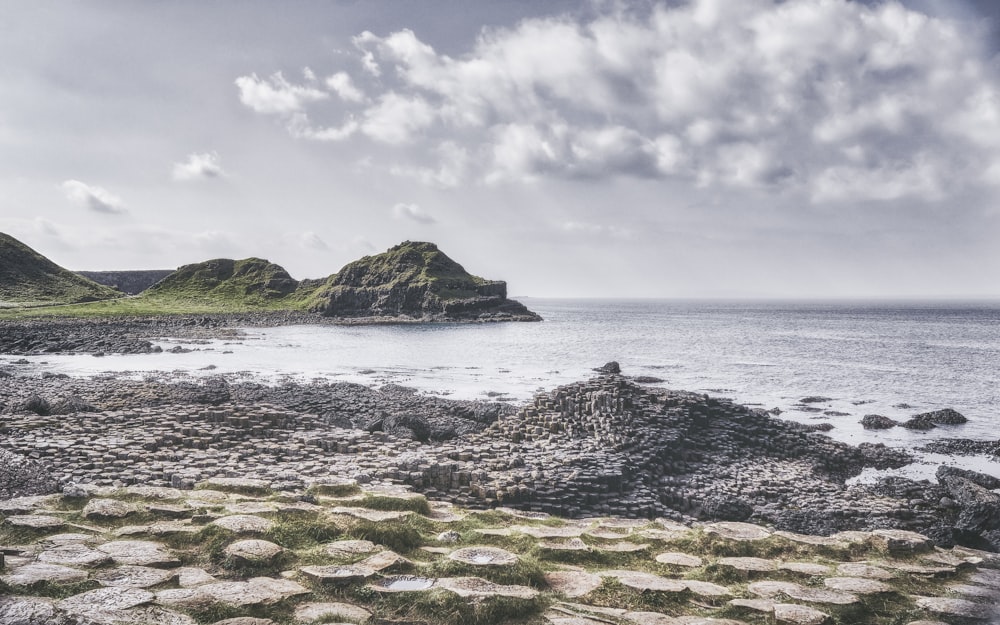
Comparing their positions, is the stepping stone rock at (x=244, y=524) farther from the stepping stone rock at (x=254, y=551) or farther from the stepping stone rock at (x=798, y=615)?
the stepping stone rock at (x=798, y=615)

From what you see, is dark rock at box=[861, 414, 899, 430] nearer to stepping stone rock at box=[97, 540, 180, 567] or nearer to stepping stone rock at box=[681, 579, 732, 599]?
stepping stone rock at box=[681, 579, 732, 599]

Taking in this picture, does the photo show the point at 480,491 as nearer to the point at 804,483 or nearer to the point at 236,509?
the point at 236,509

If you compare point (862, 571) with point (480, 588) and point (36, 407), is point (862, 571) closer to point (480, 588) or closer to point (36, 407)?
point (480, 588)

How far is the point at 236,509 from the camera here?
8.99 metres

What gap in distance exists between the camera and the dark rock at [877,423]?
A: 32969 millimetres

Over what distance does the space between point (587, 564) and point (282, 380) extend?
42418 millimetres

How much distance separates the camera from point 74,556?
21.8 feet

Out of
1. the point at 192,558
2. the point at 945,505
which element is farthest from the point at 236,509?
the point at 945,505

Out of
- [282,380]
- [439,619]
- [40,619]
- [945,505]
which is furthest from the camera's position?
[282,380]

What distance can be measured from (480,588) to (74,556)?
4943 mm

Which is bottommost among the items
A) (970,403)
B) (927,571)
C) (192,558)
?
(970,403)

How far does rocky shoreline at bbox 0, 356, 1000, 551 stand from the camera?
16.2 m

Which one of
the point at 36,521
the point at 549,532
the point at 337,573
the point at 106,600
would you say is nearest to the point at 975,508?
the point at 549,532

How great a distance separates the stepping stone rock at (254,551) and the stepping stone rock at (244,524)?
17.7 inches
